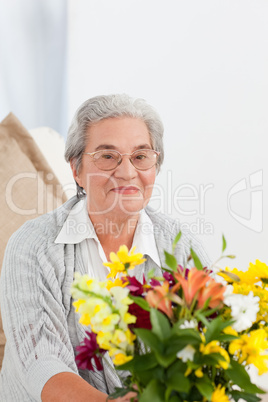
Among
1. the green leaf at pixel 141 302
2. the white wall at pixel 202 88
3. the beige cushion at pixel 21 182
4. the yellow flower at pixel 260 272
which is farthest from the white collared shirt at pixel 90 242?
the white wall at pixel 202 88

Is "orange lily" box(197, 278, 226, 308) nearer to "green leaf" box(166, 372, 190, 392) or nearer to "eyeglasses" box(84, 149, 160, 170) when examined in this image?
"green leaf" box(166, 372, 190, 392)

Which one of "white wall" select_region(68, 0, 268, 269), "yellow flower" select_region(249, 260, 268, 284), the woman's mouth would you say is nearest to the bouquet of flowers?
"yellow flower" select_region(249, 260, 268, 284)

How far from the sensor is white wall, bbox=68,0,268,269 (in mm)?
2162

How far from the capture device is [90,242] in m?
1.45

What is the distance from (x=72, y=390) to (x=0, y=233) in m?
0.94

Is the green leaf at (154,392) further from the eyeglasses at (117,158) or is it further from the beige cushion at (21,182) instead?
the beige cushion at (21,182)

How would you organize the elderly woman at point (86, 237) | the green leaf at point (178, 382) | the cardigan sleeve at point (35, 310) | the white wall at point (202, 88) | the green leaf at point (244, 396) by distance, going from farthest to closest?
the white wall at point (202, 88) < the elderly woman at point (86, 237) < the cardigan sleeve at point (35, 310) < the green leaf at point (244, 396) < the green leaf at point (178, 382)

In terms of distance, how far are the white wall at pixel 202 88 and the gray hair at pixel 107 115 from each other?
0.83 metres

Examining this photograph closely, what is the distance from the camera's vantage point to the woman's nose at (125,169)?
4.45ft

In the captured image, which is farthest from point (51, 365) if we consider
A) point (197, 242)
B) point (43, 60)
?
point (43, 60)

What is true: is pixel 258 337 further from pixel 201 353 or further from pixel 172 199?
pixel 172 199

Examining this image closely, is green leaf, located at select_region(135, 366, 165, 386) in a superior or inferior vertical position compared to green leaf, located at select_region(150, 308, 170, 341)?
inferior

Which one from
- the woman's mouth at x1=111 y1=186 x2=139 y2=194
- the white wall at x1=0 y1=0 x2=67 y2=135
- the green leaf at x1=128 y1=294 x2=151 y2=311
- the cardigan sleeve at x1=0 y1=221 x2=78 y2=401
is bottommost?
the cardigan sleeve at x1=0 y1=221 x2=78 y2=401

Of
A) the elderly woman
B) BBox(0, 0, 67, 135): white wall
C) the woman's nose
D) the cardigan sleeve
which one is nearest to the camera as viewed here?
the cardigan sleeve
